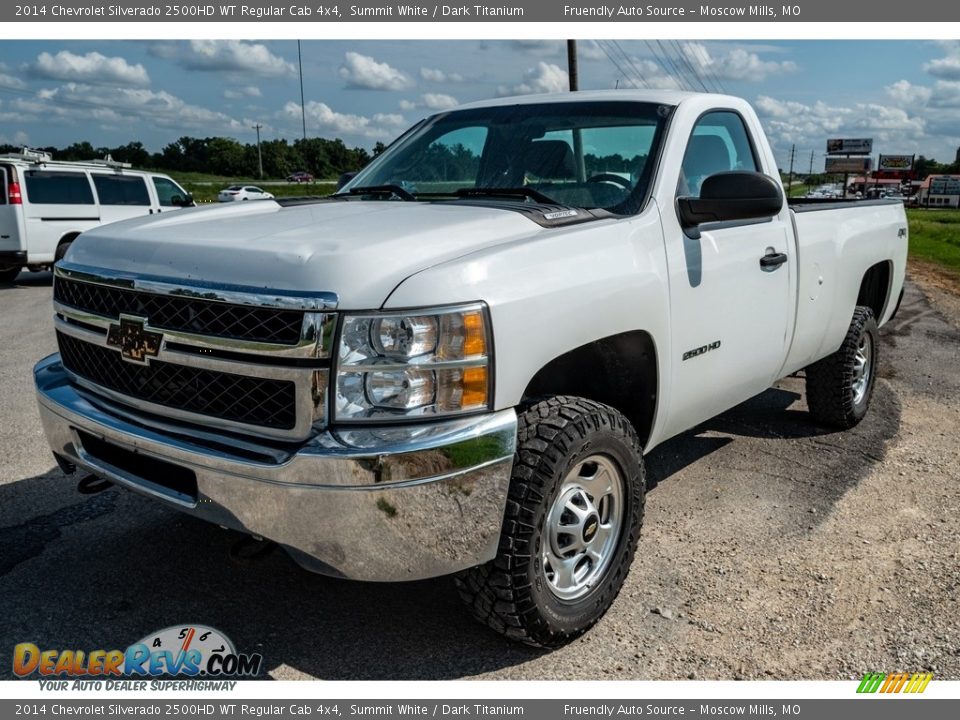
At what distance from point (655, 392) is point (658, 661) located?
3.32 ft

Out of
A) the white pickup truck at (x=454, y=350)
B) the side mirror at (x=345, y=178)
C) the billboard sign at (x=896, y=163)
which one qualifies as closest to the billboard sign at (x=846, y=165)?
the billboard sign at (x=896, y=163)

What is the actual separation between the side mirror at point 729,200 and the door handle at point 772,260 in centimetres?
49

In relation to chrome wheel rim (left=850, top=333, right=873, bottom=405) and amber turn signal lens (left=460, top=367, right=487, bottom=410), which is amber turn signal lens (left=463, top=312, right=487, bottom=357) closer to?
amber turn signal lens (left=460, top=367, right=487, bottom=410)

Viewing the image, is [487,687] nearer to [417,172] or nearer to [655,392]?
[655,392]

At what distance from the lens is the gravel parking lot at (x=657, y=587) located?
9.50 feet

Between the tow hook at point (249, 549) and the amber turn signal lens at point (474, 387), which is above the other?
the amber turn signal lens at point (474, 387)

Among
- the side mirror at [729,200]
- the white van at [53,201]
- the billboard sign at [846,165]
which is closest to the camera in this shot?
the side mirror at [729,200]

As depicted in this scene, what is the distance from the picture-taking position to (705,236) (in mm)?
3578

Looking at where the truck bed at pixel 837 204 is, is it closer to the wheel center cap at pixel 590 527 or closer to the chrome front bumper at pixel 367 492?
the wheel center cap at pixel 590 527

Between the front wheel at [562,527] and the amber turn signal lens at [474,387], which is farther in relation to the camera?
the front wheel at [562,527]

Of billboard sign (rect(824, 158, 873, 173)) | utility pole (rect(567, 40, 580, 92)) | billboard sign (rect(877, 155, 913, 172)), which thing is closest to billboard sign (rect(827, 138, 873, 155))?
billboard sign (rect(824, 158, 873, 173))

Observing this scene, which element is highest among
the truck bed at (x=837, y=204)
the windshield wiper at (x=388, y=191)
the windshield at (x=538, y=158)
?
the windshield at (x=538, y=158)

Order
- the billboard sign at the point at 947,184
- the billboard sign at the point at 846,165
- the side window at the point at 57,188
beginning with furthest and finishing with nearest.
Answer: the billboard sign at the point at 947,184 < the billboard sign at the point at 846,165 < the side window at the point at 57,188

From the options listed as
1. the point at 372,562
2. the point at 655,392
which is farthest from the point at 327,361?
the point at 655,392
